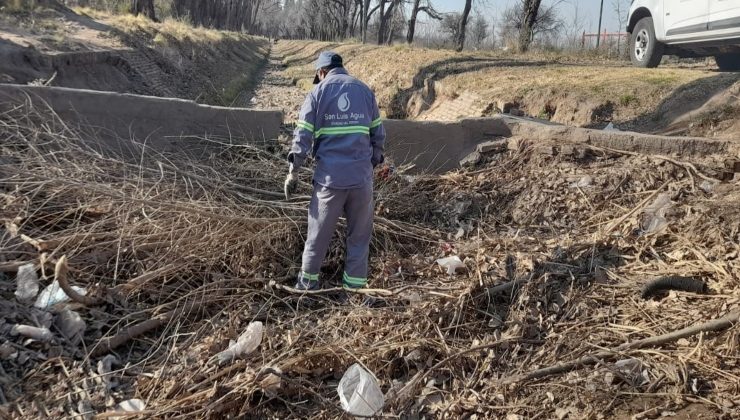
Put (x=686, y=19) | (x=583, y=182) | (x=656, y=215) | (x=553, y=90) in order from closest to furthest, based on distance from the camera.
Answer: (x=656, y=215) → (x=583, y=182) → (x=686, y=19) → (x=553, y=90)

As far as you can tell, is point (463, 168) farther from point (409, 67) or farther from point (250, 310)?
point (409, 67)

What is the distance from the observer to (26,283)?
360cm

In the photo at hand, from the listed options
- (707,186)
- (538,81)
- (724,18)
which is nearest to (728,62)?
(724,18)

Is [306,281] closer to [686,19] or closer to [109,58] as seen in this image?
[686,19]

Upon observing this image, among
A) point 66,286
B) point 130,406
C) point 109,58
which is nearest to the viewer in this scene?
point 130,406

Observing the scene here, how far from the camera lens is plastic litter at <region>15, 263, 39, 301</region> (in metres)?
3.54

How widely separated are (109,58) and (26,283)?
368 inches

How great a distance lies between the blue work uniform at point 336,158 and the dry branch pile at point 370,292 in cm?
36

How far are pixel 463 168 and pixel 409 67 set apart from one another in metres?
10.4

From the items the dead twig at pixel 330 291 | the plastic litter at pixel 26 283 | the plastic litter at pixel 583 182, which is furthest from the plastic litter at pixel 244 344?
the plastic litter at pixel 583 182

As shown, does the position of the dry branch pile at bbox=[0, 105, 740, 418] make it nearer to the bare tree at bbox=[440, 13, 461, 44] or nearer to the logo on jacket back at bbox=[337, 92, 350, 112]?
the logo on jacket back at bbox=[337, 92, 350, 112]

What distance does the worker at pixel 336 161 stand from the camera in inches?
155

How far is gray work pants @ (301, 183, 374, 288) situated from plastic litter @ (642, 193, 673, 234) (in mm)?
2144

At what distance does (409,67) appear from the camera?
16.1 m
